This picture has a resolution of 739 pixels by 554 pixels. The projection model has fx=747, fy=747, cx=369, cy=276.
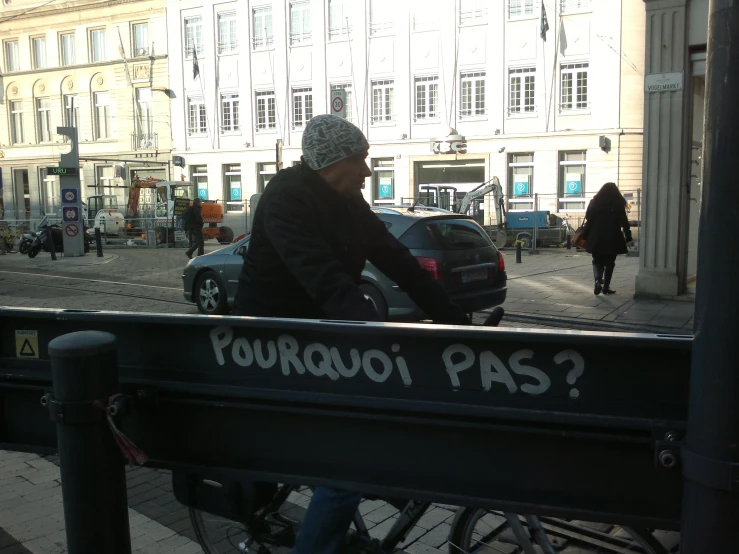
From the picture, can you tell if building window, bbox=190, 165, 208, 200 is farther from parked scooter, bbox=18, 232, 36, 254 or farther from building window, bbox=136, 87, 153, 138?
parked scooter, bbox=18, 232, 36, 254

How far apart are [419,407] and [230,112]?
3845cm

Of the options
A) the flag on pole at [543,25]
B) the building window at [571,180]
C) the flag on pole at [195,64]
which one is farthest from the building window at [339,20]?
the building window at [571,180]

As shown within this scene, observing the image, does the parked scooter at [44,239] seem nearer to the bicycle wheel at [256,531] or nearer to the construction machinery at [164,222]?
the construction machinery at [164,222]

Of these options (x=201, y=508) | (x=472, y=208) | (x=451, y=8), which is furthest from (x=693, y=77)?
(x=451, y=8)

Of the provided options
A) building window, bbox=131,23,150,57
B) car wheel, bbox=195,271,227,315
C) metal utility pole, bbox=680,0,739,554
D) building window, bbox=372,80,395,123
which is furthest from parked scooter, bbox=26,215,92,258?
metal utility pole, bbox=680,0,739,554

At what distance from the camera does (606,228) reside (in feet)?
39.4

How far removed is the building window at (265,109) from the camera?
3741 centimetres

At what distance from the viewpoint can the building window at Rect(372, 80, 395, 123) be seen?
34.4 meters

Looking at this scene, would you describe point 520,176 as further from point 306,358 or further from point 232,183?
point 306,358

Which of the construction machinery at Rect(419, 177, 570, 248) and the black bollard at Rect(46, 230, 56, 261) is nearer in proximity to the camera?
the black bollard at Rect(46, 230, 56, 261)

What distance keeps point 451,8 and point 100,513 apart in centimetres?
3272

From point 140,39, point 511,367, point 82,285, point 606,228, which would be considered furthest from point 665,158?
A: point 140,39

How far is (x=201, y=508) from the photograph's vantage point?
103 inches

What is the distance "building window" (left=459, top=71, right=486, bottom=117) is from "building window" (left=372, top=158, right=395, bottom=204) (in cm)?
432
